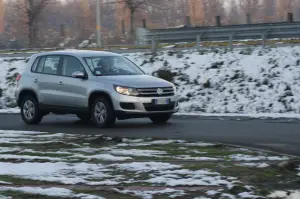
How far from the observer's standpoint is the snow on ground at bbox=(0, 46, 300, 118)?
19156 millimetres

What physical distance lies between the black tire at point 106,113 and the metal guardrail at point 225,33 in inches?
350

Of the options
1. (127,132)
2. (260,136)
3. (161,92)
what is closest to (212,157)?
(260,136)

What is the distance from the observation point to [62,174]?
28.7ft

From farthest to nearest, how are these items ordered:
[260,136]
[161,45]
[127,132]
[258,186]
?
[161,45]
[127,132]
[260,136]
[258,186]

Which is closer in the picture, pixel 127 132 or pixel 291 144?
pixel 291 144

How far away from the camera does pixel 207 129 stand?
14.8 metres

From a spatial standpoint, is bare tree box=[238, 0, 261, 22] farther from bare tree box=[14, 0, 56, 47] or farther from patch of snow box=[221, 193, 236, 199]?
patch of snow box=[221, 193, 236, 199]

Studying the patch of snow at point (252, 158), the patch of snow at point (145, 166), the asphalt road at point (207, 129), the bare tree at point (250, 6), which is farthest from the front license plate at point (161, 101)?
the bare tree at point (250, 6)

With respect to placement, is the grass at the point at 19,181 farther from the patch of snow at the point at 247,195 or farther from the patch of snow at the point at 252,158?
the patch of snow at the point at 252,158

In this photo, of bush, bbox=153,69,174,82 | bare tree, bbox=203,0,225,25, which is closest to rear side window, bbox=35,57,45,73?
bush, bbox=153,69,174,82

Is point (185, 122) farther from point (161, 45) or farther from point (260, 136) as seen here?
point (161, 45)

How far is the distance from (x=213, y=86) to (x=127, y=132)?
22.4 ft

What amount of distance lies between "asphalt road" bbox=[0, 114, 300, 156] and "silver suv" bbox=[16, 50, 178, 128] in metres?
0.31

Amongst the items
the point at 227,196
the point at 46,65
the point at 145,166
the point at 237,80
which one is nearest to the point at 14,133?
the point at 46,65
